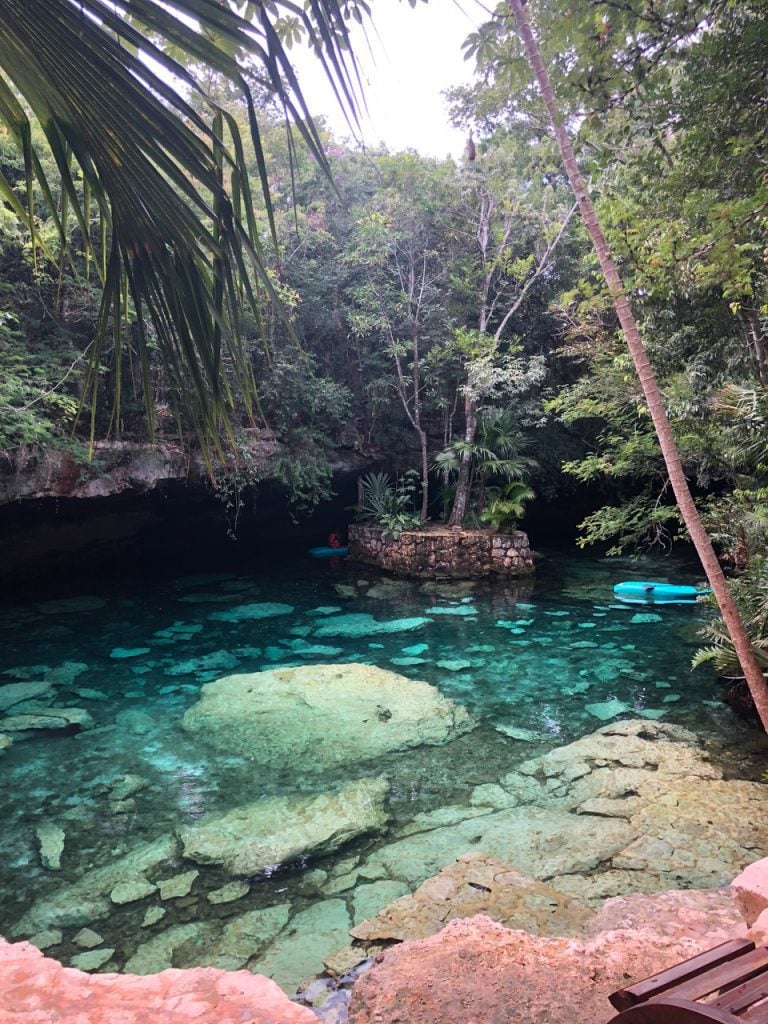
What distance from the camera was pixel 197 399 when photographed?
51.3 inches

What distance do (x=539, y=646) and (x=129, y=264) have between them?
7295mm

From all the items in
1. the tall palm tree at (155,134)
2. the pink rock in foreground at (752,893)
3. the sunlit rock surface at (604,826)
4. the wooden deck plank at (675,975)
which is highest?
the tall palm tree at (155,134)

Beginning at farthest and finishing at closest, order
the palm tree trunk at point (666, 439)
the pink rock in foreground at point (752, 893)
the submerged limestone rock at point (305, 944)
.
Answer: the palm tree trunk at point (666, 439) < the submerged limestone rock at point (305, 944) < the pink rock in foreground at point (752, 893)

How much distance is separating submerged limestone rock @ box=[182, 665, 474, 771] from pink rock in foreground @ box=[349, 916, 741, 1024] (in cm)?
242

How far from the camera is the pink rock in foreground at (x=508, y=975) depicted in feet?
6.64

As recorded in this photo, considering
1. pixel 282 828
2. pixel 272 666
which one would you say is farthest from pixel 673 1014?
pixel 272 666

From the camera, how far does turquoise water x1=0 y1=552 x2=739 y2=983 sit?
393 centimetres

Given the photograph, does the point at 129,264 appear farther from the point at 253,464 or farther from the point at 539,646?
the point at 253,464

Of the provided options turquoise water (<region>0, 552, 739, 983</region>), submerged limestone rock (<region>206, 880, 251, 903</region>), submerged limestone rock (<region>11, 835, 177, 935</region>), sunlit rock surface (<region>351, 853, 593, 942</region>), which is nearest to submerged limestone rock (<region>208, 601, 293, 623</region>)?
turquoise water (<region>0, 552, 739, 983</region>)

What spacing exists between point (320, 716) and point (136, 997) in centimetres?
365

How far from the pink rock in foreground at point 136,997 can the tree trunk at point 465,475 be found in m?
10.2

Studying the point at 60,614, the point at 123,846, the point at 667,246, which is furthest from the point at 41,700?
the point at 667,246

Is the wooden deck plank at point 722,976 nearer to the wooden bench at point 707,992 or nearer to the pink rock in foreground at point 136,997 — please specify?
the wooden bench at point 707,992

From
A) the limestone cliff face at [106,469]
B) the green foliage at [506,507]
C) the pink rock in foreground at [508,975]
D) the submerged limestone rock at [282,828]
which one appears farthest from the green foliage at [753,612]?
the green foliage at [506,507]
